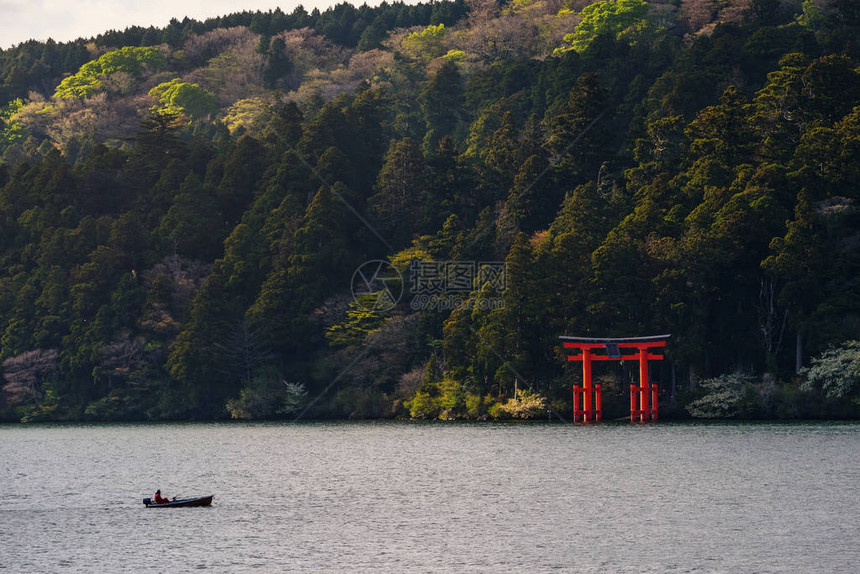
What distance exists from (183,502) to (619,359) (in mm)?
31655

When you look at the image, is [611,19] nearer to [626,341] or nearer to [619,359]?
[626,341]

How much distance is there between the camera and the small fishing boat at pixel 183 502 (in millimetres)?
36438

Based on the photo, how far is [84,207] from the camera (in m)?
91.6

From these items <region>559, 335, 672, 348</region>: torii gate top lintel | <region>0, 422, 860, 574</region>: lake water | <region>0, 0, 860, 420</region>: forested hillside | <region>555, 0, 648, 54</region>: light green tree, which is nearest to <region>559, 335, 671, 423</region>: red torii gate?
<region>559, 335, 672, 348</region>: torii gate top lintel

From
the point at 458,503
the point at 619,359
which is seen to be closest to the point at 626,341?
the point at 619,359

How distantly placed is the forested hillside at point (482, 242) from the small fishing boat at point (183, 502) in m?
31.8

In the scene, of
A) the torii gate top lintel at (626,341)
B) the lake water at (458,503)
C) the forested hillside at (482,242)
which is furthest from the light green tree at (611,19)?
the lake water at (458,503)

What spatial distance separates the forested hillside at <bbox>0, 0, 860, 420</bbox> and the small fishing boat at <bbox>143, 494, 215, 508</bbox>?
3177 centimetres

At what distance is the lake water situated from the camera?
29.0 metres

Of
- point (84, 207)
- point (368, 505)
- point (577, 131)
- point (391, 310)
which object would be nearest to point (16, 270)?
point (84, 207)

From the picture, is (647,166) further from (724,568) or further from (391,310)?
(724,568)

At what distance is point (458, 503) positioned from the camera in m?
37.0

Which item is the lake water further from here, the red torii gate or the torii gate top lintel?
the torii gate top lintel

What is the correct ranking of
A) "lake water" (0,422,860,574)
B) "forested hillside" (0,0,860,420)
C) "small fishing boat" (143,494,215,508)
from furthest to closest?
"forested hillside" (0,0,860,420) → "small fishing boat" (143,494,215,508) → "lake water" (0,422,860,574)
